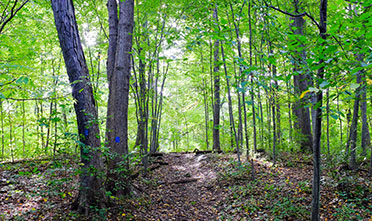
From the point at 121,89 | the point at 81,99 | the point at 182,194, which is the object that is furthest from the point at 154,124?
the point at 81,99

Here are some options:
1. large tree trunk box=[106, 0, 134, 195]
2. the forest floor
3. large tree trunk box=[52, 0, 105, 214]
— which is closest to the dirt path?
the forest floor

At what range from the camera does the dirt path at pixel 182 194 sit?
4.80 metres

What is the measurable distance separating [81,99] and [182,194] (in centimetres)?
387

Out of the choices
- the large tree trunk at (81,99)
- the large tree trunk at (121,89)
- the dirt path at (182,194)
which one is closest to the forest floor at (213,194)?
the dirt path at (182,194)

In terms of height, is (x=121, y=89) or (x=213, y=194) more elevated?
(x=121, y=89)

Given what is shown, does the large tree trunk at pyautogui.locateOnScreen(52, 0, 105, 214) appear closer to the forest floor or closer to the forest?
the forest

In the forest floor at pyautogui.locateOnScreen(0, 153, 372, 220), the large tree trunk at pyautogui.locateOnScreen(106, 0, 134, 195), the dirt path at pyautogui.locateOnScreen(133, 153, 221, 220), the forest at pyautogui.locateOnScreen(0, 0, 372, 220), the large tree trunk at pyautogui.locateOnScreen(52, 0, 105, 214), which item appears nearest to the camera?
the forest at pyautogui.locateOnScreen(0, 0, 372, 220)

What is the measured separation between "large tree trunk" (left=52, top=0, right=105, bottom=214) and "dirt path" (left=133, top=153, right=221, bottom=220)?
1.07m

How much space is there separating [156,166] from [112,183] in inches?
138

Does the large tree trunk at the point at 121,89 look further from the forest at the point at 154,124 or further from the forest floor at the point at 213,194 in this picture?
the forest floor at the point at 213,194

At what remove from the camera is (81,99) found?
365 centimetres

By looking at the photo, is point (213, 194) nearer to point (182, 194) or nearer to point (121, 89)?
point (182, 194)

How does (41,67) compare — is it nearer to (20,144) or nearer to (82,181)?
(20,144)

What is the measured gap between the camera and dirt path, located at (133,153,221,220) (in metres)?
4.80
